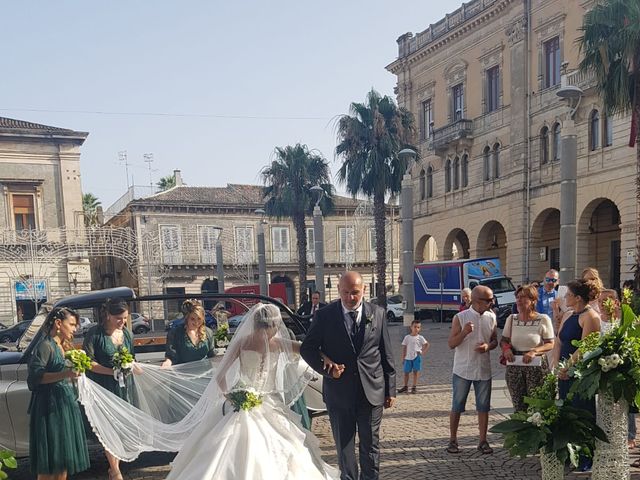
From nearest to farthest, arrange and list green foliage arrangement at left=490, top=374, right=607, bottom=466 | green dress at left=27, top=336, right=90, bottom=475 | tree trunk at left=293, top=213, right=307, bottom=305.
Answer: green foliage arrangement at left=490, top=374, right=607, bottom=466
green dress at left=27, top=336, right=90, bottom=475
tree trunk at left=293, top=213, right=307, bottom=305

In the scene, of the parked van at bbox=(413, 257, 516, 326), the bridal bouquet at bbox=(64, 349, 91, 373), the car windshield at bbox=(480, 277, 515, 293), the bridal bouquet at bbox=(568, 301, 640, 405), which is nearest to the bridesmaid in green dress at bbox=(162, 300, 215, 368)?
the bridal bouquet at bbox=(64, 349, 91, 373)

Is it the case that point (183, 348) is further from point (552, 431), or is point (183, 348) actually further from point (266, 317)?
point (552, 431)

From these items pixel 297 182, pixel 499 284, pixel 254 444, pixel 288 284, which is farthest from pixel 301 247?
pixel 254 444

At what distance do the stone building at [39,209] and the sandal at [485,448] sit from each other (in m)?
28.7

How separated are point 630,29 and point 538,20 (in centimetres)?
1312

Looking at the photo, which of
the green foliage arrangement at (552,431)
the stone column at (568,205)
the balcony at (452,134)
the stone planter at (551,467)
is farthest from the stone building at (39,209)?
the stone planter at (551,467)

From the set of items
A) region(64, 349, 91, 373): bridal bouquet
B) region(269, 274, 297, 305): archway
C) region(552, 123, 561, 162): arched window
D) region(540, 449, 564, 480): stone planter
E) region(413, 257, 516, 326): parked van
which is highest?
region(552, 123, 561, 162): arched window

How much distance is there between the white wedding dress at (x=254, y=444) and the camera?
372cm

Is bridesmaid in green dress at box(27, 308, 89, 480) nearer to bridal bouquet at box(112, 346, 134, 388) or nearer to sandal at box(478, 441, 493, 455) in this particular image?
bridal bouquet at box(112, 346, 134, 388)

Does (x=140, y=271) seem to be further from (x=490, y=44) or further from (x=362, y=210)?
(x=490, y=44)

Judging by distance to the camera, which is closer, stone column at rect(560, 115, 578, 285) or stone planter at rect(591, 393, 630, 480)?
stone planter at rect(591, 393, 630, 480)

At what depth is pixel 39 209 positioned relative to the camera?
3130cm

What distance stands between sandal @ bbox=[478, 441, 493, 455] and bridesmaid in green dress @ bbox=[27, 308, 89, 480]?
3.98m

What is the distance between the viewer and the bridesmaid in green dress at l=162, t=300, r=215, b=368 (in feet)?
18.2
